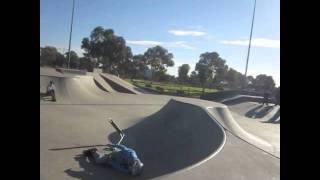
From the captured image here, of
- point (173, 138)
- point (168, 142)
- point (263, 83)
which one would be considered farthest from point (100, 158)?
point (263, 83)

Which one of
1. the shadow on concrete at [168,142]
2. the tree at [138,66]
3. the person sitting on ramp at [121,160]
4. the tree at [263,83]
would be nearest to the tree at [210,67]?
the tree at [263,83]

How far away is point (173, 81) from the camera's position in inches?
1817

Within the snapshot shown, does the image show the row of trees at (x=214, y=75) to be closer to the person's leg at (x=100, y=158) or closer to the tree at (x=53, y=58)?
the tree at (x=53, y=58)

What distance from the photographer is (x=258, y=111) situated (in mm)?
20562

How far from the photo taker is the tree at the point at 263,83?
122 feet

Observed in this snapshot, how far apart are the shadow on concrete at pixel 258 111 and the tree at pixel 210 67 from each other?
60.6 feet

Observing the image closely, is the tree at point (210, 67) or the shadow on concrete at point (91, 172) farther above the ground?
the tree at point (210, 67)

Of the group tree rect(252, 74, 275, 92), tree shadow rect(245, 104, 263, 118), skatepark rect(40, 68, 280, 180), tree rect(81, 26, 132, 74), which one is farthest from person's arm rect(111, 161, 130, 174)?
tree rect(81, 26, 132, 74)

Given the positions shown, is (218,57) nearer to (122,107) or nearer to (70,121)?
(122,107)

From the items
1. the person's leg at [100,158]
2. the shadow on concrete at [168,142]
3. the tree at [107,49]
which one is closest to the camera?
the shadow on concrete at [168,142]

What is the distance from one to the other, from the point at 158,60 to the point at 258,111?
28172 mm
